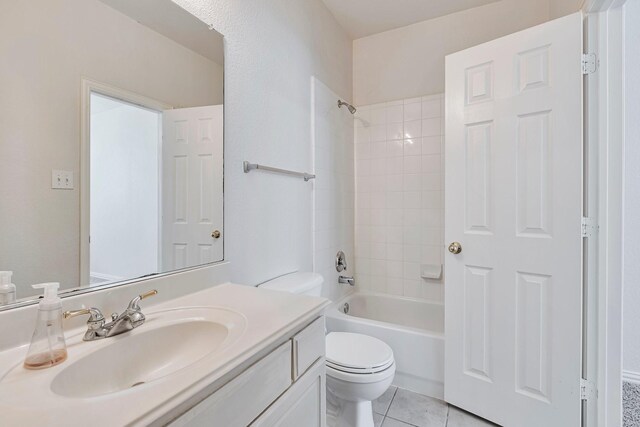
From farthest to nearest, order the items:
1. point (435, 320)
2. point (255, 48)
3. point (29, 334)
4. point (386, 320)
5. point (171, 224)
Answer: 1. point (386, 320)
2. point (435, 320)
3. point (255, 48)
4. point (171, 224)
5. point (29, 334)

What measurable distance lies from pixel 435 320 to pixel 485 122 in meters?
1.51

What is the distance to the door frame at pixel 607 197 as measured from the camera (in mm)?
1316

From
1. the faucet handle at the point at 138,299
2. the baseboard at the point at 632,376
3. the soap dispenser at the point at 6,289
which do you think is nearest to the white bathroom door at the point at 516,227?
the baseboard at the point at 632,376

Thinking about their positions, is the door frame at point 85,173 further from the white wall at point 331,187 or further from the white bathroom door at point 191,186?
A: the white wall at point 331,187

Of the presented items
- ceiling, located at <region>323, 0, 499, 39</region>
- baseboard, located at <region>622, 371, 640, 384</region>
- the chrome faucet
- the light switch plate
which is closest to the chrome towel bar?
the light switch plate

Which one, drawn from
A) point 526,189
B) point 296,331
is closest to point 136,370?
point 296,331

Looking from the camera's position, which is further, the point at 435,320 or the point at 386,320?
the point at 386,320

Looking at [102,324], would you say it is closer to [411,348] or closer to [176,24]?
[176,24]

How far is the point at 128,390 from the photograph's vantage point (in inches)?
20.3

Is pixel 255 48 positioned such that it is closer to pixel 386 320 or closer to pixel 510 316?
pixel 510 316

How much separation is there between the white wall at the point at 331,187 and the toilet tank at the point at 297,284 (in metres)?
0.35

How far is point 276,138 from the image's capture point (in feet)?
5.40

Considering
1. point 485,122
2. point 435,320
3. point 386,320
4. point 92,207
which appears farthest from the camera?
point 386,320

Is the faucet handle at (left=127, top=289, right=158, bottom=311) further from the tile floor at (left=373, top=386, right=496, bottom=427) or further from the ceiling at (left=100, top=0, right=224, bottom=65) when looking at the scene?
the tile floor at (left=373, top=386, right=496, bottom=427)
